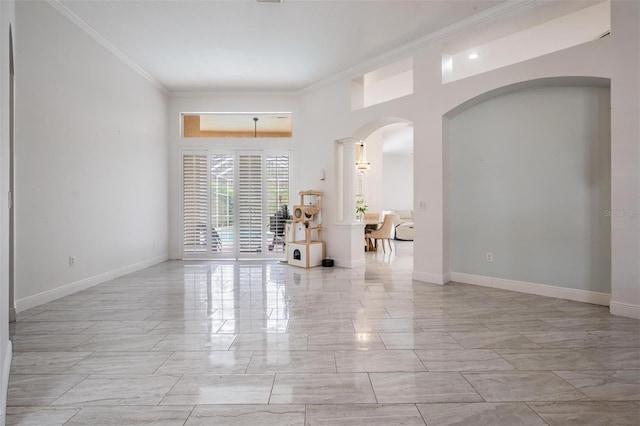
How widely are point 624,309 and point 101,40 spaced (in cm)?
740

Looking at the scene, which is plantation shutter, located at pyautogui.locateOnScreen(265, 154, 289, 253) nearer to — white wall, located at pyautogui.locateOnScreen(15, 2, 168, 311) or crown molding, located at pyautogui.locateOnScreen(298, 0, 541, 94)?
crown molding, located at pyautogui.locateOnScreen(298, 0, 541, 94)

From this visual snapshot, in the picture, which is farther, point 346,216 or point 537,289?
point 346,216

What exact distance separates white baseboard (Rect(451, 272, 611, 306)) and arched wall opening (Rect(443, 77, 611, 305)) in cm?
1

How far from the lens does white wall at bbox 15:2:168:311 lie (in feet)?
11.9

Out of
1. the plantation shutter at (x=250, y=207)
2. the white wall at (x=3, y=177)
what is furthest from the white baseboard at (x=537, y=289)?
the white wall at (x=3, y=177)

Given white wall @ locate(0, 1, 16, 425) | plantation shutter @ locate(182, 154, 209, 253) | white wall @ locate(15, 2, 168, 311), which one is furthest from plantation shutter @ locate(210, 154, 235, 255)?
white wall @ locate(0, 1, 16, 425)

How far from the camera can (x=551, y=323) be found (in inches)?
123

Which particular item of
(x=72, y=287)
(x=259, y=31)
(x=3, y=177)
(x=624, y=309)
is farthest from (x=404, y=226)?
(x=3, y=177)

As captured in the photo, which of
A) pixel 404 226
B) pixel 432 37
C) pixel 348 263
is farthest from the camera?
pixel 404 226

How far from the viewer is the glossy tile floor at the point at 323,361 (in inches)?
70.0

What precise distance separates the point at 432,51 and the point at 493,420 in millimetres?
4611

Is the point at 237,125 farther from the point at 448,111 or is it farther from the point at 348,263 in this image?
the point at 448,111

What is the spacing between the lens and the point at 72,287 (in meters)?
4.26

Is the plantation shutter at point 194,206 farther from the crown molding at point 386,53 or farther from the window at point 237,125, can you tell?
the crown molding at point 386,53
